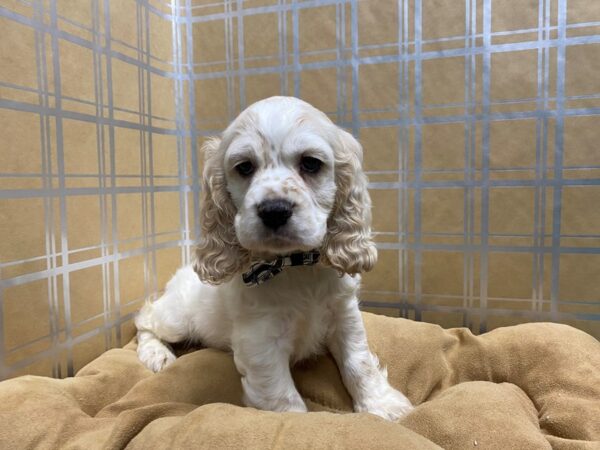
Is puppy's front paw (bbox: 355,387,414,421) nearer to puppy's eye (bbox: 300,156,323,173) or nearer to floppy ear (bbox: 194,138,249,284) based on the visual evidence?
floppy ear (bbox: 194,138,249,284)

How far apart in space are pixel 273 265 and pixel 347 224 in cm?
28

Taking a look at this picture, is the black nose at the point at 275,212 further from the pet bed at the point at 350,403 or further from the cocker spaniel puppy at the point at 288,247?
the pet bed at the point at 350,403

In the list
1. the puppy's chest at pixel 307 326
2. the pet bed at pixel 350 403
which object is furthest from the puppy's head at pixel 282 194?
the pet bed at pixel 350 403

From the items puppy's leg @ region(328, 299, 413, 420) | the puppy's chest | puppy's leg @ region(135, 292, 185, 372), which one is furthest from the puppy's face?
puppy's leg @ region(135, 292, 185, 372)

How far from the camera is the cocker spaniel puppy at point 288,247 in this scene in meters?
1.33

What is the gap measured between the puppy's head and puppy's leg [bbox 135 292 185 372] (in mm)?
522

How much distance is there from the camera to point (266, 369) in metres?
1.47

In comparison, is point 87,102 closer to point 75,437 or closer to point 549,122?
point 75,437

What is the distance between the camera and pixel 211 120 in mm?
2504

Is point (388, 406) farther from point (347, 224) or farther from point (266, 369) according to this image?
point (347, 224)

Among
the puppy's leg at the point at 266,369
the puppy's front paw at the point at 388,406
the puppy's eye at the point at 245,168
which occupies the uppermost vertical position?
the puppy's eye at the point at 245,168

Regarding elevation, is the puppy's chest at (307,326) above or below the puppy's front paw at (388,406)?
above

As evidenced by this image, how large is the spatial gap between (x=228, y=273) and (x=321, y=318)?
0.37 m

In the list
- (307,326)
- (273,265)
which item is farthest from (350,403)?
(273,265)
